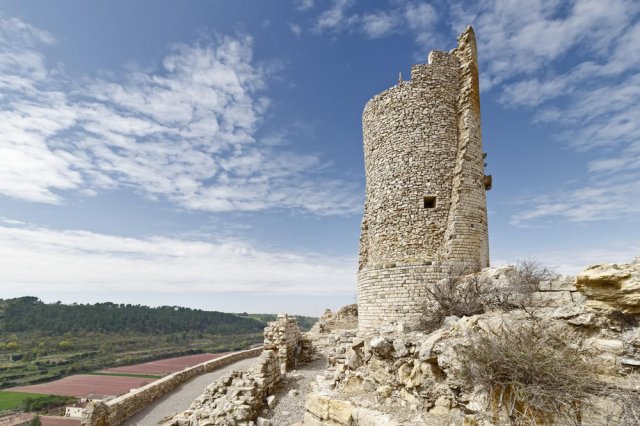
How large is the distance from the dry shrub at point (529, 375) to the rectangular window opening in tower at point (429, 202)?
22.4ft

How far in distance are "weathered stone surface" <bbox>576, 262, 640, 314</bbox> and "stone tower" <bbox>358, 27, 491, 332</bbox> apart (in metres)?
5.55

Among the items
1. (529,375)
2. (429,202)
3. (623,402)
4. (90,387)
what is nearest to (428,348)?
(529,375)

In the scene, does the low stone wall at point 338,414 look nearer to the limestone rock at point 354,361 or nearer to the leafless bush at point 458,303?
the limestone rock at point 354,361

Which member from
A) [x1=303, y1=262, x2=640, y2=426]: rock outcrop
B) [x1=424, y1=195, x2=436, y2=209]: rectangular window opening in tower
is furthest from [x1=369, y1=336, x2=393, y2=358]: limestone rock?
[x1=424, y1=195, x2=436, y2=209]: rectangular window opening in tower

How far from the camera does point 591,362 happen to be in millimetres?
3938

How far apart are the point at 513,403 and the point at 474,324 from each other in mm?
1468

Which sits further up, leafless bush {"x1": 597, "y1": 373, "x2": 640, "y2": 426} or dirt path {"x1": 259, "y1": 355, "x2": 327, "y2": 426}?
leafless bush {"x1": 597, "y1": 373, "x2": 640, "y2": 426}

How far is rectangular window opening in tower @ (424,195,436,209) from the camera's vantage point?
36.1 feet

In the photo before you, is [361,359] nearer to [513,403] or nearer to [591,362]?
[513,403]

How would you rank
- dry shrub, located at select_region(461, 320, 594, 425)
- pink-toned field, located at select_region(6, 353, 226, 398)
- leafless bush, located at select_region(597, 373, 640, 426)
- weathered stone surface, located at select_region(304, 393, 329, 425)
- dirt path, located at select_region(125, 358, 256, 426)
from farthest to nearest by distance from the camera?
pink-toned field, located at select_region(6, 353, 226, 398)
dirt path, located at select_region(125, 358, 256, 426)
weathered stone surface, located at select_region(304, 393, 329, 425)
dry shrub, located at select_region(461, 320, 594, 425)
leafless bush, located at select_region(597, 373, 640, 426)

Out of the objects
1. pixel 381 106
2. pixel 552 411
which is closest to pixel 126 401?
pixel 552 411

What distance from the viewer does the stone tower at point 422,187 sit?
1040 cm

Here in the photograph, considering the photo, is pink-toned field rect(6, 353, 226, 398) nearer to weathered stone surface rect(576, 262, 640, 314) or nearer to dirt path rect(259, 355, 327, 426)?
dirt path rect(259, 355, 327, 426)

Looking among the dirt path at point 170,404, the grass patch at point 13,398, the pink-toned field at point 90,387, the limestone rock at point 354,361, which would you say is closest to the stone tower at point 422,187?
the limestone rock at point 354,361
